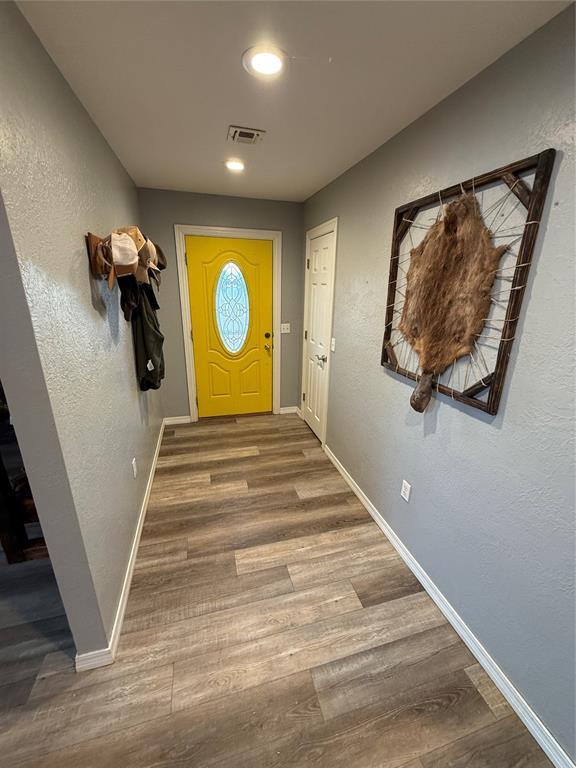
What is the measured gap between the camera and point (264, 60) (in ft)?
3.82

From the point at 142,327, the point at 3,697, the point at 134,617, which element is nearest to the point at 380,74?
the point at 142,327

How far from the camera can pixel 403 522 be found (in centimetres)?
188

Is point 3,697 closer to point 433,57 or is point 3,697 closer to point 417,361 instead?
point 417,361

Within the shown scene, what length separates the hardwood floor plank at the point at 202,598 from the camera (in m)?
1.52

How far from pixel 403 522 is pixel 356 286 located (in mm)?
1597

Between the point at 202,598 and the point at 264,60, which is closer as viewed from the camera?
the point at 264,60

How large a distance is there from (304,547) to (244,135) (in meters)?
2.44

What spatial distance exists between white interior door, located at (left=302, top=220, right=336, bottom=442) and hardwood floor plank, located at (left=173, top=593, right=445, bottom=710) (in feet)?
5.35

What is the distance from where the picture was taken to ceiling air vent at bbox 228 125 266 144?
66.3 inches

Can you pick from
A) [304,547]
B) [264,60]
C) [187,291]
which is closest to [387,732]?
[304,547]

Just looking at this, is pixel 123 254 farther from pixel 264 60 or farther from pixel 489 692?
pixel 489 692

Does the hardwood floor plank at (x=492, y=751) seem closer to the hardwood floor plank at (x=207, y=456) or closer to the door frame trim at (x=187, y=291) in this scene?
the hardwood floor plank at (x=207, y=456)

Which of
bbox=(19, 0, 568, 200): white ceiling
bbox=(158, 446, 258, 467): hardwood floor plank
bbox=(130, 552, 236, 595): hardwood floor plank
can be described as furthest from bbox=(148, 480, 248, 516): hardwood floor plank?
bbox=(19, 0, 568, 200): white ceiling

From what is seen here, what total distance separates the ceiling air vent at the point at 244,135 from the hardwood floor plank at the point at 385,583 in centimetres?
253
